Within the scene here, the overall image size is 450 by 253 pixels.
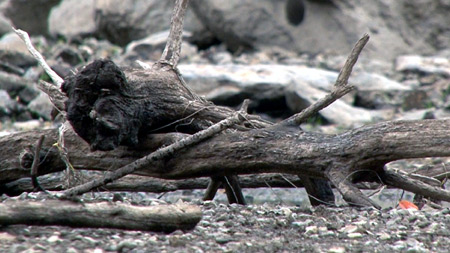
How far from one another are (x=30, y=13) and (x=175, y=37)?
37.8 ft

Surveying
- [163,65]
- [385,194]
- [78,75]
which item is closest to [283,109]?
[385,194]

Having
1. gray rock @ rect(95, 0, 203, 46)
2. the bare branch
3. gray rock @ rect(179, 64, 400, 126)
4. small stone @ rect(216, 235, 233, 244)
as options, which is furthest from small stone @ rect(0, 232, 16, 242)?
gray rock @ rect(95, 0, 203, 46)

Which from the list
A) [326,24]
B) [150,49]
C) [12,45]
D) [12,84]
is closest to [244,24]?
[326,24]

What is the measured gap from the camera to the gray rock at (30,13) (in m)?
15.4

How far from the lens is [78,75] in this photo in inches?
155

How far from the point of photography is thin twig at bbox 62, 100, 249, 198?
3.86 m

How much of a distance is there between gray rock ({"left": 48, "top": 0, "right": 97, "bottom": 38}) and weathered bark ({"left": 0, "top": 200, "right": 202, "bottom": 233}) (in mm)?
10768

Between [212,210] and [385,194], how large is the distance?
2.49 metres

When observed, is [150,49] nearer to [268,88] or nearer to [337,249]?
[268,88]

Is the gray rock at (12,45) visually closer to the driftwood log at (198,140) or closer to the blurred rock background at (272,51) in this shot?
the blurred rock background at (272,51)

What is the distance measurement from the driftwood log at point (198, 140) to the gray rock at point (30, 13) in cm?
1159

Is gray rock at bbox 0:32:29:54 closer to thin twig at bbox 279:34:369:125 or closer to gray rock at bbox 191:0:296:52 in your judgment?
gray rock at bbox 191:0:296:52

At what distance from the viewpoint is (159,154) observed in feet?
13.1

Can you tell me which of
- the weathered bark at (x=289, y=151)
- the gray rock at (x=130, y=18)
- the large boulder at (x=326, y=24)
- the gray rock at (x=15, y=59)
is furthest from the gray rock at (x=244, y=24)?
the weathered bark at (x=289, y=151)
